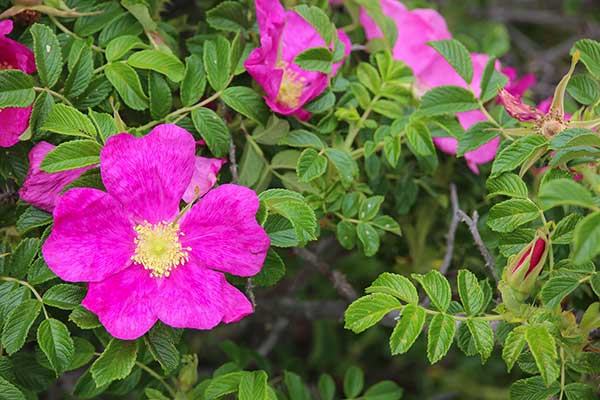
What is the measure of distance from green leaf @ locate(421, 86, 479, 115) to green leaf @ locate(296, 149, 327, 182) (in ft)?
0.71

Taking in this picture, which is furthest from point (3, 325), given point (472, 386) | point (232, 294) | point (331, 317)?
point (472, 386)

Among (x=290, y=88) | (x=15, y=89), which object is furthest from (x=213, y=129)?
(x=15, y=89)

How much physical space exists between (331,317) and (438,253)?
29cm

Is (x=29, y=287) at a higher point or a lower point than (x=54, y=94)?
lower

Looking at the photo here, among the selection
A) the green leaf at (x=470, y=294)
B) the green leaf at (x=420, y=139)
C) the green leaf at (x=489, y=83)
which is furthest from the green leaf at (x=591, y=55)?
the green leaf at (x=470, y=294)

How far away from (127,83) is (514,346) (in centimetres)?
67

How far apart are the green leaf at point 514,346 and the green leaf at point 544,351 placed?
15 millimetres

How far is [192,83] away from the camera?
1.21m

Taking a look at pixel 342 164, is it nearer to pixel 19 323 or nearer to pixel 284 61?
pixel 284 61

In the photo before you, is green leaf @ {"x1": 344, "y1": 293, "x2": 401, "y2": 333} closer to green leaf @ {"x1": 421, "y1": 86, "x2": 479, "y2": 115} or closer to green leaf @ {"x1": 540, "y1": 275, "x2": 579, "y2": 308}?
green leaf @ {"x1": 540, "y1": 275, "x2": 579, "y2": 308}

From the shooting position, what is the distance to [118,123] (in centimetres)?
110

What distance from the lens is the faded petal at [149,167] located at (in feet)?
3.41

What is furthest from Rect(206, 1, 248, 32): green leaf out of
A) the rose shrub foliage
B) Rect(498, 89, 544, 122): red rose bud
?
Rect(498, 89, 544, 122): red rose bud

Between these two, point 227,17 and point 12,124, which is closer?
point 12,124
